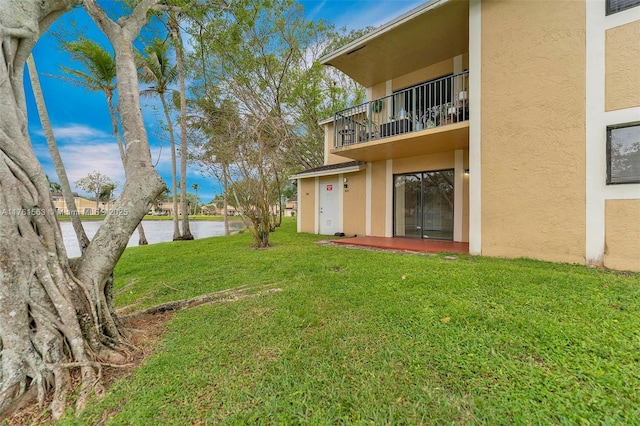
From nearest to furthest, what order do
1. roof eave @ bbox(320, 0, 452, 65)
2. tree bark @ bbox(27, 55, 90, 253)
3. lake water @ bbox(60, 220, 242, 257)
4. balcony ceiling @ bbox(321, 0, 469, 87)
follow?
tree bark @ bbox(27, 55, 90, 253)
roof eave @ bbox(320, 0, 452, 65)
balcony ceiling @ bbox(321, 0, 469, 87)
lake water @ bbox(60, 220, 242, 257)

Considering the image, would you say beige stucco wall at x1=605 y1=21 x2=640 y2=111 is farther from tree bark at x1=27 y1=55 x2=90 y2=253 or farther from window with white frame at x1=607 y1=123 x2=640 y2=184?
tree bark at x1=27 y1=55 x2=90 y2=253

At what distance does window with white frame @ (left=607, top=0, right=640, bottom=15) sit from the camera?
13.8 feet

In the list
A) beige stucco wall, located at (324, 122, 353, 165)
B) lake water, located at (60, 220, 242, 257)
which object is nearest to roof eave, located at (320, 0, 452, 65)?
beige stucco wall, located at (324, 122, 353, 165)

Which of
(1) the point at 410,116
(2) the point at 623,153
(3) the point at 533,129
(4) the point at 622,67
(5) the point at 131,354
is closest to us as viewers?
(5) the point at 131,354

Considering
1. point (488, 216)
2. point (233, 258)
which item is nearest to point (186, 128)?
point (233, 258)

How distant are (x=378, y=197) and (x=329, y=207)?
2438 millimetres

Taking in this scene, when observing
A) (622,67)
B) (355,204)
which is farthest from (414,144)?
(622,67)

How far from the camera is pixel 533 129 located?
16.8 feet

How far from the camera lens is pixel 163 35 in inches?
324

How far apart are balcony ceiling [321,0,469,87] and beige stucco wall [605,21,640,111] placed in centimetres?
293

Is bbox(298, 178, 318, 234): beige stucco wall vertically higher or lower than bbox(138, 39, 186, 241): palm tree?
lower

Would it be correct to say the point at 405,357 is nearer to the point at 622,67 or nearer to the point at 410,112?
the point at 622,67

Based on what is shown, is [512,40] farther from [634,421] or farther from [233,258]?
[233,258]

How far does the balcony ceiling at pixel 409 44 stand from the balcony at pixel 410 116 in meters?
0.84
